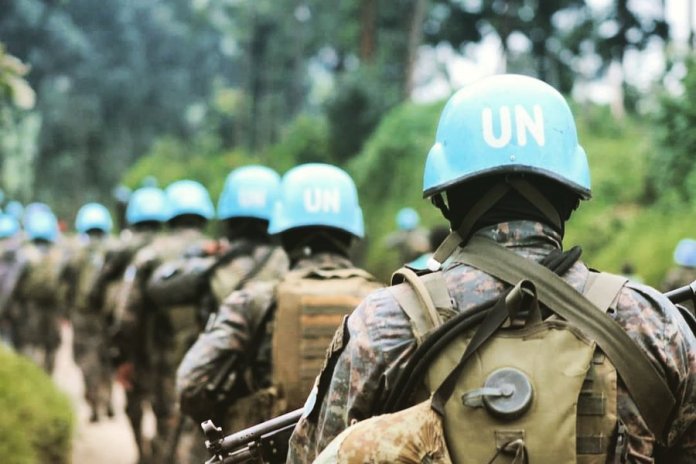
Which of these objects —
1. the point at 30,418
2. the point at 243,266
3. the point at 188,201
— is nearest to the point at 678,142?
the point at 188,201

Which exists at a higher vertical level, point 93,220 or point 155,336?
point 93,220

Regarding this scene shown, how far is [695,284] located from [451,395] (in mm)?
979

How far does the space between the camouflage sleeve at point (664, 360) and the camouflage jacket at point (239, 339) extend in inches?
101

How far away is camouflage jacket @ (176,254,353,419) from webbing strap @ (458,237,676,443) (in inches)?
102

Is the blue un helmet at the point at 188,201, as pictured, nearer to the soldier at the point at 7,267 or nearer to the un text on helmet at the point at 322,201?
the un text on helmet at the point at 322,201

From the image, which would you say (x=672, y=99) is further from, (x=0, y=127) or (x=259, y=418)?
(x=259, y=418)

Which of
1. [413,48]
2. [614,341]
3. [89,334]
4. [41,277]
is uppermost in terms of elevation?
[413,48]

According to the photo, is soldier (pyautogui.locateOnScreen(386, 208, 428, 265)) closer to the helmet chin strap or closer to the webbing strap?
the helmet chin strap

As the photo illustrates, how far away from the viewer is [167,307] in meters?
7.70

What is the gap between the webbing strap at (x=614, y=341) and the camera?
2467 millimetres

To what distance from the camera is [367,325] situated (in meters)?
2.63

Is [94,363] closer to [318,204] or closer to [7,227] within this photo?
[7,227]

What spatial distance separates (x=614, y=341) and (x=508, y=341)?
247 millimetres

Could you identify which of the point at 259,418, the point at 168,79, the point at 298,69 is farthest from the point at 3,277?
the point at 168,79
